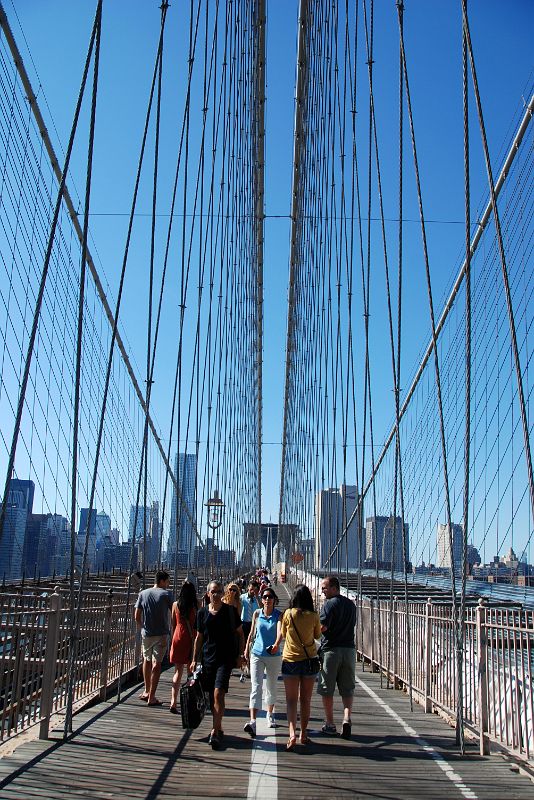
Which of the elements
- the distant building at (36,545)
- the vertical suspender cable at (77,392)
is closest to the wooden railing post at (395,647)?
the vertical suspender cable at (77,392)

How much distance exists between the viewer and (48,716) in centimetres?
456

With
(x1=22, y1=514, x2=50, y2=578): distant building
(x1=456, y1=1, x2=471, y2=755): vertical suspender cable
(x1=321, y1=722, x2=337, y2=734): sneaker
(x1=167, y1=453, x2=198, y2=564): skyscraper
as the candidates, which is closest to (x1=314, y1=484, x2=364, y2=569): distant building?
(x1=167, y1=453, x2=198, y2=564): skyscraper

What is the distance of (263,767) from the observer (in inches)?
162

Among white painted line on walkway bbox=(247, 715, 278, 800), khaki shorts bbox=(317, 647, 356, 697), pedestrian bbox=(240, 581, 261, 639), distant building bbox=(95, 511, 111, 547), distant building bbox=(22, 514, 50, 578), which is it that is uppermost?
distant building bbox=(95, 511, 111, 547)

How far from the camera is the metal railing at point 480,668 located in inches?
165

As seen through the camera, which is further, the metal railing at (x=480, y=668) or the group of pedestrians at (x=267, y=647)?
the group of pedestrians at (x=267, y=647)

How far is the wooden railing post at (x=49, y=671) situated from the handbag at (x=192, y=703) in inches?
27.4

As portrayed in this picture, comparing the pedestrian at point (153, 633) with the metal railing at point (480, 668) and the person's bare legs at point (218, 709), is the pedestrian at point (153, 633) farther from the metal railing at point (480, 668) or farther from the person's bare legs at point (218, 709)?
the metal railing at point (480, 668)

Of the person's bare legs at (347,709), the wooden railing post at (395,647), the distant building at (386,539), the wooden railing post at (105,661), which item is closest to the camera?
the person's bare legs at (347,709)

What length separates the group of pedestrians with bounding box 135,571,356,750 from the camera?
481 centimetres

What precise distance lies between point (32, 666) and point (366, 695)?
3.44m

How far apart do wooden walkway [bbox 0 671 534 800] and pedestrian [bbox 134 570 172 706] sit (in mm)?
431

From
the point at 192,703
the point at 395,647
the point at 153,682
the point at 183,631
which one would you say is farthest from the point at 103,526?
the point at 192,703

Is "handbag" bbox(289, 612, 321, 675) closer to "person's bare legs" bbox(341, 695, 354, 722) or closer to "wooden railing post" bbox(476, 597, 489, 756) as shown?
"person's bare legs" bbox(341, 695, 354, 722)
